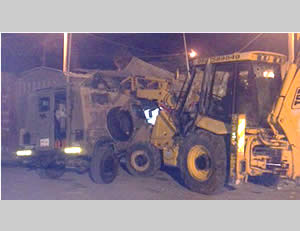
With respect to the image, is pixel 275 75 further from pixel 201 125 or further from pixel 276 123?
pixel 201 125

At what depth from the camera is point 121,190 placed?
9.14 metres

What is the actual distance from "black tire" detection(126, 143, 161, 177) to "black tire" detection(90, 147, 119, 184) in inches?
32.5

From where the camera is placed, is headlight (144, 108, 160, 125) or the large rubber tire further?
headlight (144, 108, 160, 125)

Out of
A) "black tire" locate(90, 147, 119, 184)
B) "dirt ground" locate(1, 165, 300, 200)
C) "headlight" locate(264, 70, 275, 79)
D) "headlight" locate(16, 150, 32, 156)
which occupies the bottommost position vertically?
"dirt ground" locate(1, 165, 300, 200)

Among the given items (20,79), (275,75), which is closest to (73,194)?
(275,75)

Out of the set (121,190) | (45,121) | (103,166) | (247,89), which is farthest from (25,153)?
(247,89)

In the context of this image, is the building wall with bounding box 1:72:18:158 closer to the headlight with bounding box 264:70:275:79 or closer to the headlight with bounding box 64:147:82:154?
the headlight with bounding box 64:147:82:154

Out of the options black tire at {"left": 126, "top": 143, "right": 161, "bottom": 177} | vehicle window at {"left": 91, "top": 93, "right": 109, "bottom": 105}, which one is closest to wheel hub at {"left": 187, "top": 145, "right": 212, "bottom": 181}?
black tire at {"left": 126, "top": 143, "right": 161, "bottom": 177}

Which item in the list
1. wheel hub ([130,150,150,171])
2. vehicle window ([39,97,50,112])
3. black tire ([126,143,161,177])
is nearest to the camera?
vehicle window ([39,97,50,112])

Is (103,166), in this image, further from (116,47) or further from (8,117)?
(116,47)

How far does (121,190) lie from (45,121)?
2615 mm

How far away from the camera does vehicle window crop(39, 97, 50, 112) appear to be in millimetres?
10141

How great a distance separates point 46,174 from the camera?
10.9 meters

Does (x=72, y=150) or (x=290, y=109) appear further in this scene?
(x=72, y=150)
